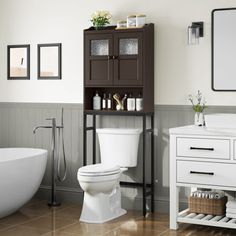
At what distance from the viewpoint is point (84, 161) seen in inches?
222

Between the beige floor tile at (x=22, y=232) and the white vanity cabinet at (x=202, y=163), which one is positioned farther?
the beige floor tile at (x=22, y=232)

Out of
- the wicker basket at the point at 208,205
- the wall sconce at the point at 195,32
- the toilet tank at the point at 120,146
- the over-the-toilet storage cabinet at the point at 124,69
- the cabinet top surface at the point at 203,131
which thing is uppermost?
the wall sconce at the point at 195,32

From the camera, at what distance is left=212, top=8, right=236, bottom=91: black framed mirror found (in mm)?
5090

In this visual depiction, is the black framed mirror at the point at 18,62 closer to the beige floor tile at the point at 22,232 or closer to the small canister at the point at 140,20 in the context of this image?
the small canister at the point at 140,20

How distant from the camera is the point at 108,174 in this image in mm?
5082

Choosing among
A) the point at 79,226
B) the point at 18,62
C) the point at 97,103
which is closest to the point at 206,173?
the point at 79,226

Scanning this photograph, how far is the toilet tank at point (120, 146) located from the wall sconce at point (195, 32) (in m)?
1.01

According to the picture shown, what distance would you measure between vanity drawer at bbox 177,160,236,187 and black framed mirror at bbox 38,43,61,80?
191 centimetres

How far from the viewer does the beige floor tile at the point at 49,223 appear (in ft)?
16.5

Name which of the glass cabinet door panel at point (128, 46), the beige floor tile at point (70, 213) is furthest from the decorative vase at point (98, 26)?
the beige floor tile at point (70, 213)

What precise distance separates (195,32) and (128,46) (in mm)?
651

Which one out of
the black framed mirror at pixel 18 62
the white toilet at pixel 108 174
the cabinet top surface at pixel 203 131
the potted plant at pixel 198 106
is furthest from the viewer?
the black framed mirror at pixel 18 62

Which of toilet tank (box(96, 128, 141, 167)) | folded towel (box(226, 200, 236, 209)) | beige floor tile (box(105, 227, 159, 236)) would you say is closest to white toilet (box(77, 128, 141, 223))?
toilet tank (box(96, 128, 141, 167))

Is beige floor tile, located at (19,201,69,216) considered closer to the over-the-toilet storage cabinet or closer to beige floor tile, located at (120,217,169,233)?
the over-the-toilet storage cabinet
